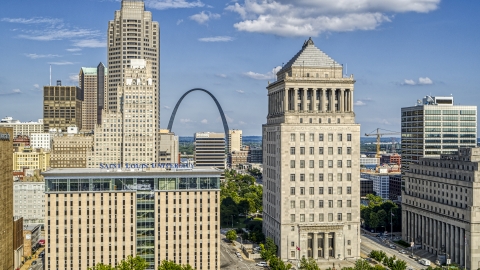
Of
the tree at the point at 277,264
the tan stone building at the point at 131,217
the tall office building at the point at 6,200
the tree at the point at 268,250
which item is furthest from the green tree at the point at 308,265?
the tall office building at the point at 6,200

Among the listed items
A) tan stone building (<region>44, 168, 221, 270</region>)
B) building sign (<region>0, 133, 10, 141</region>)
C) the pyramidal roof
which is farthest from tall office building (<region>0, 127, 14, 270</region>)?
the pyramidal roof

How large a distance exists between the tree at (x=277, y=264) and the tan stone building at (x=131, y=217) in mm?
18139

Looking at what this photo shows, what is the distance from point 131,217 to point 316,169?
64.0 m

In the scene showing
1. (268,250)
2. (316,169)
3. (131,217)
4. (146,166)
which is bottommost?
(268,250)

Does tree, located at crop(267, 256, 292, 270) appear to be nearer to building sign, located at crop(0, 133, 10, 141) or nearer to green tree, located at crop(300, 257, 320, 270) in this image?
green tree, located at crop(300, 257, 320, 270)

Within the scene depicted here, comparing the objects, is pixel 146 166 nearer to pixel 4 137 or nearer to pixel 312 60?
pixel 4 137

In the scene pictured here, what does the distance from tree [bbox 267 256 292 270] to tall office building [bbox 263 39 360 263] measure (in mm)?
11275

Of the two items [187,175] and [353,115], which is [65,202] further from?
[353,115]

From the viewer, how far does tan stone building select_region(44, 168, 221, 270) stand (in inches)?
6629

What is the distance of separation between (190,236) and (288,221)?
1361 inches

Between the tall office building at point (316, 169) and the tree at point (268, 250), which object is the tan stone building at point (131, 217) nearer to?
the tree at point (268, 250)

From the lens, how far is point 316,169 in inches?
7402

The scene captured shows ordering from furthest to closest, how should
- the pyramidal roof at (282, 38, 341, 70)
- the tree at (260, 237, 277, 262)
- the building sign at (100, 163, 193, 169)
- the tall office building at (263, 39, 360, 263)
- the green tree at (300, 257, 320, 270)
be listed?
1. the pyramidal roof at (282, 38, 341, 70)
2. the tall office building at (263, 39, 360, 263)
3. the tree at (260, 237, 277, 262)
4. the building sign at (100, 163, 193, 169)
5. the green tree at (300, 257, 320, 270)

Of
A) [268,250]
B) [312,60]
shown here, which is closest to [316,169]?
[268,250]
